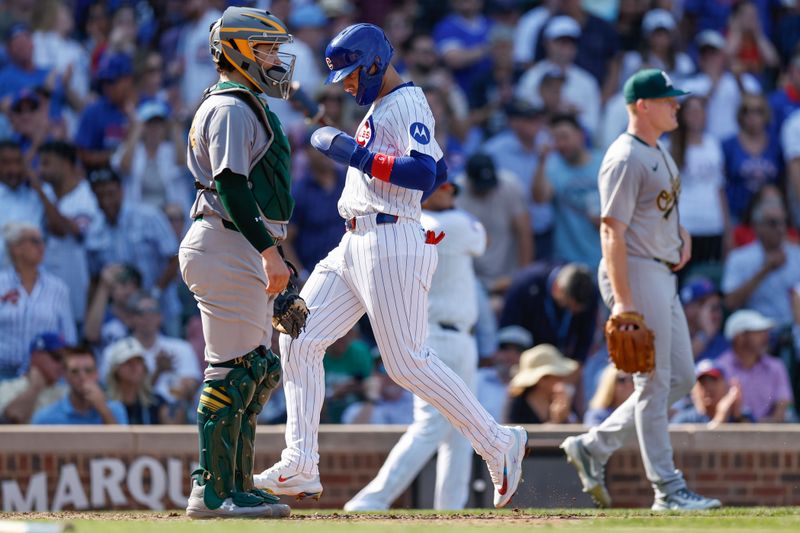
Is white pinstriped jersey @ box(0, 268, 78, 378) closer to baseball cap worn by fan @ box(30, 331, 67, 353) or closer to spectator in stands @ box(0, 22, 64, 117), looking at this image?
baseball cap worn by fan @ box(30, 331, 67, 353)

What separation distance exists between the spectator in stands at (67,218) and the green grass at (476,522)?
18.6 ft

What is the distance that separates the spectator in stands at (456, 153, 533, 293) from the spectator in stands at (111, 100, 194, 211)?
8.25 ft

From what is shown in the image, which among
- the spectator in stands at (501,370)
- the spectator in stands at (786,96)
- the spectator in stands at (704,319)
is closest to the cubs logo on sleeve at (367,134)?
the spectator in stands at (501,370)

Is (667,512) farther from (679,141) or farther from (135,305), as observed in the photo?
(679,141)

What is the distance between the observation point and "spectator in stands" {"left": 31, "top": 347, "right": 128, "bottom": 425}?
11141mm

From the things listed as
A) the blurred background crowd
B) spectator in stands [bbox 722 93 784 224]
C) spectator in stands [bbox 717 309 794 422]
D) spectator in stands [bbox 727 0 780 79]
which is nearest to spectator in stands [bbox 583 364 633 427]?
the blurred background crowd

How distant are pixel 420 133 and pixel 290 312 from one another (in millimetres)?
978

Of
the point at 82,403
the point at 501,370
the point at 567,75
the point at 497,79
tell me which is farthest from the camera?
the point at 497,79

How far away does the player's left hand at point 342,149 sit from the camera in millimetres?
7008

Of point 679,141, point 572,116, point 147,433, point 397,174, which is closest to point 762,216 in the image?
point 679,141

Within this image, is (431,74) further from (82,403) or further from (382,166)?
(382,166)

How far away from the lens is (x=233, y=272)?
6891 millimetres

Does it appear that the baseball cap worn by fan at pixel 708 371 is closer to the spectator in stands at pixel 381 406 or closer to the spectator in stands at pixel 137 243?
the spectator in stands at pixel 381 406

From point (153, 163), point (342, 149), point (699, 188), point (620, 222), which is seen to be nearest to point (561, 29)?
point (699, 188)
